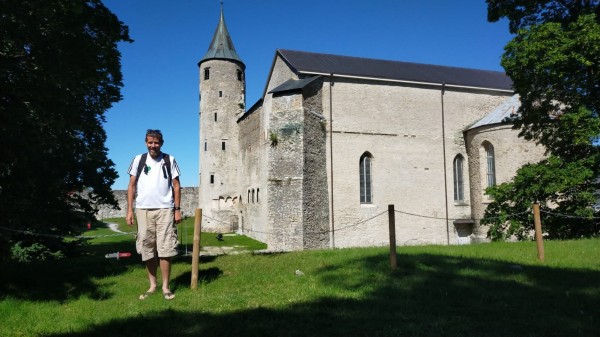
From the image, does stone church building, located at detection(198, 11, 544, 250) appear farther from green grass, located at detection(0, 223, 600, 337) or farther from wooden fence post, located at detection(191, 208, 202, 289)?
wooden fence post, located at detection(191, 208, 202, 289)

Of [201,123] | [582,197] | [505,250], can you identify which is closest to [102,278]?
[505,250]

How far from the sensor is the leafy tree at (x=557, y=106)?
13453mm

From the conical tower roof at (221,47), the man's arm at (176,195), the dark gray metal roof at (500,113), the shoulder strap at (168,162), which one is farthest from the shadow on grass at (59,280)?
the conical tower roof at (221,47)

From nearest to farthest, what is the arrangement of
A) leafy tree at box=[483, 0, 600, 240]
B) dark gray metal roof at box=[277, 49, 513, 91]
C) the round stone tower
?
leafy tree at box=[483, 0, 600, 240]
dark gray metal roof at box=[277, 49, 513, 91]
the round stone tower

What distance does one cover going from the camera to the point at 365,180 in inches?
869

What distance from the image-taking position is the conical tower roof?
31516 mm

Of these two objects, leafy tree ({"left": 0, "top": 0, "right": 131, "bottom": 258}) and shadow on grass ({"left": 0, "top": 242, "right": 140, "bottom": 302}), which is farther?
leafy tree ({"left": 0, "top": 0, "right": 131, "bottom": 258})

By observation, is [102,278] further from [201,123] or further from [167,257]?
[201,123]

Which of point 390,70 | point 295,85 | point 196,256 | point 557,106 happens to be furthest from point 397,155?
point 196,256

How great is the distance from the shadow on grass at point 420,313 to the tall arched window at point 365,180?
15.4 meters

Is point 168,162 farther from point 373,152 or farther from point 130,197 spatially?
point 373,152

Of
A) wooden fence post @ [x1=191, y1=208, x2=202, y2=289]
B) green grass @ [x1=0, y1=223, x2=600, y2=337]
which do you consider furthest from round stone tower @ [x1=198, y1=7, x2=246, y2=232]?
wooden fence post @ [x1=191, y1=208, x2=202, y2=289]

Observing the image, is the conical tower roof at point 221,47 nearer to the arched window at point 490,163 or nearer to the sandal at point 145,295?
the arched window at point 490,163

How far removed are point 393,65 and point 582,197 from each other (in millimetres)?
13970
